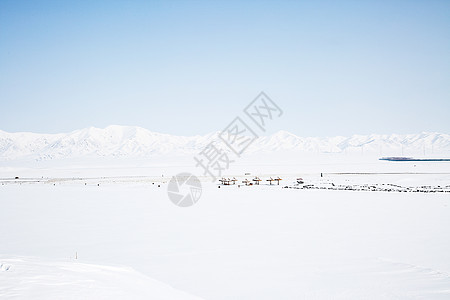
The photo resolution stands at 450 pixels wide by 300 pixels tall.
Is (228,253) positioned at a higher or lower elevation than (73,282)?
lower

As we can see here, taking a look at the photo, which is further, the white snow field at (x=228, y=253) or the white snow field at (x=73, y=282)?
the white snow field at (x=228, y=253)

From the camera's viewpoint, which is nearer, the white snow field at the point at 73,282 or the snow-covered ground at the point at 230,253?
the white snow field at the point at 73,282

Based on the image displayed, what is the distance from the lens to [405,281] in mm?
7734

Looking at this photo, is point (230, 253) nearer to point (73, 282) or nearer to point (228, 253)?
point (228, 253)

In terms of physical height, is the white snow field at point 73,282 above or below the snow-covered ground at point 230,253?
above

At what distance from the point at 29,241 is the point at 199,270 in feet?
21.8

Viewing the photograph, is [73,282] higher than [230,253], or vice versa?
[73,282]

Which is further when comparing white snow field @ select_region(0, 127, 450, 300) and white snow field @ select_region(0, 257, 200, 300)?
white snow field @ select_region(0, 127, 450, 300)

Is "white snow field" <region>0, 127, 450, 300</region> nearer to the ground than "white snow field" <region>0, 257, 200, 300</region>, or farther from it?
nearer to the ground

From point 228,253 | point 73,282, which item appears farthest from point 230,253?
point 73,282

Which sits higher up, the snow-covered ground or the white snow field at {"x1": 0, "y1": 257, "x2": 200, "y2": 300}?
the white snow field at {"x1": 0, "y1": 257, "x2": 200, "y2": 300}

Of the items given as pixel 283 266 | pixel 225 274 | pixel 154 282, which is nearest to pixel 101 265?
pixel 154 282

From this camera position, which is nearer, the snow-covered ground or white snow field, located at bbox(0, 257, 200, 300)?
white snow field, located at bbox(0, 257, 200, 300)

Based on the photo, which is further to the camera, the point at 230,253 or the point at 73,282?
the point at 230,253
